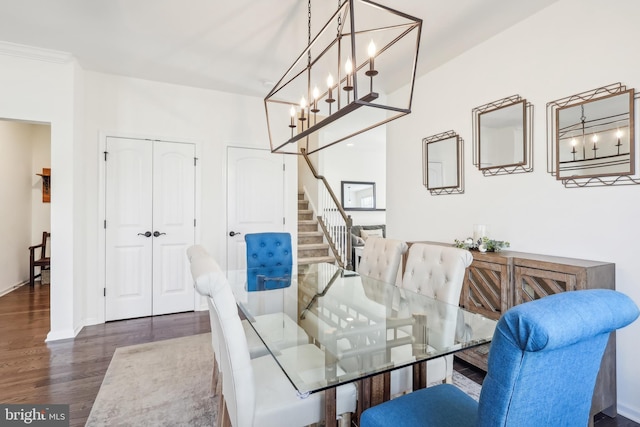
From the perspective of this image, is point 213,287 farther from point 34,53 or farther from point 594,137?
point 34,53

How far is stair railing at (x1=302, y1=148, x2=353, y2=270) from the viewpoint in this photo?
539cm

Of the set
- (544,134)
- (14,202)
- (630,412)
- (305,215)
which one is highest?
(544,134)

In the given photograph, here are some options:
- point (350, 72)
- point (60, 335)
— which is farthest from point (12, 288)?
point (350, 72)

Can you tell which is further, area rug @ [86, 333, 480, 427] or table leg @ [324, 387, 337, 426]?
area rug @ [86, 333, 480, 427]

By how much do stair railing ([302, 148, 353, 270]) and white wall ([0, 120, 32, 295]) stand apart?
14.4 ft

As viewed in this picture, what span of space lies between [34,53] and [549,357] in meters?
4.39

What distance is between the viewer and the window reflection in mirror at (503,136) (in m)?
2.59

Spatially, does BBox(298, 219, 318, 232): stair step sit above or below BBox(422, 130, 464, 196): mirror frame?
below

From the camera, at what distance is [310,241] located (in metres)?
5.77

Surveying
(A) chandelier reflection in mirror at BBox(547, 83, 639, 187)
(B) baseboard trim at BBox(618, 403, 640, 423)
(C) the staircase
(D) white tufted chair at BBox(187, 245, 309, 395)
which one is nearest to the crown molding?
(D) white tufted chair at BBox(187, 245, 309, 395)

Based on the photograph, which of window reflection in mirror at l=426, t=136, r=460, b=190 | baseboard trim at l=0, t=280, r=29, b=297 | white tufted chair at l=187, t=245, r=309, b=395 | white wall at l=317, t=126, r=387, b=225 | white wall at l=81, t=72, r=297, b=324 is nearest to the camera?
white tufted chair at l=187, t=245, r=309, b=395

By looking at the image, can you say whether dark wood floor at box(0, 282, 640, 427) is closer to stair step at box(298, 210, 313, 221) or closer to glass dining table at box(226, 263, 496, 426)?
glass dining table at box(226, 263, 496, 426)

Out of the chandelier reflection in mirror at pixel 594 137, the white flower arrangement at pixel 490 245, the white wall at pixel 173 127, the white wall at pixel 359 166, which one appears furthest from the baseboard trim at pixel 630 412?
the white wall at pixel 359 166

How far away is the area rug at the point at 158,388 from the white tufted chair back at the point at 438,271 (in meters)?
1.54
